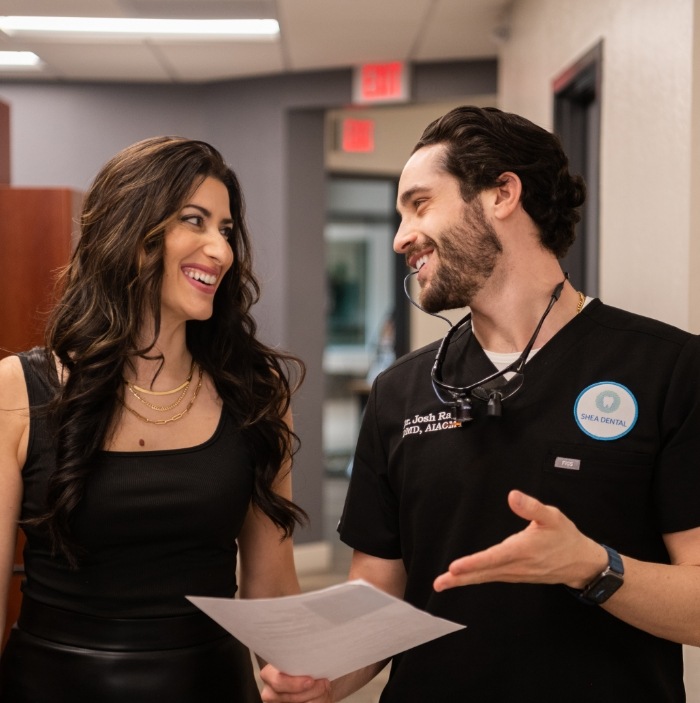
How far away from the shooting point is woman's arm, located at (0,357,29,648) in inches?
67.6

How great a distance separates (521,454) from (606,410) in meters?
0.14

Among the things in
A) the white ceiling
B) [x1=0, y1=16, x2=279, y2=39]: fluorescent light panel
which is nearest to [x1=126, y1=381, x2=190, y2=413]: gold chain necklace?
the white ceiling

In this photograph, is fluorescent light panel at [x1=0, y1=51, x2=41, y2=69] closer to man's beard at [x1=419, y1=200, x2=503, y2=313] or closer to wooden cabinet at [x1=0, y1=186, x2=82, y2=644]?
wooden cabinet at [x1=0, y1=186, x2=82, y2=644]

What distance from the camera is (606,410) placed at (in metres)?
1.46

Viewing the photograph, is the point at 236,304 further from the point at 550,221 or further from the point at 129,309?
the point at 550,221

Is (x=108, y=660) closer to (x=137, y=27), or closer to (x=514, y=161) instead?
(x=514, y=161)

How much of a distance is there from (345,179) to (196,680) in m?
A: 6.87

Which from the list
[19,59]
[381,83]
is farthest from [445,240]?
[19,59]

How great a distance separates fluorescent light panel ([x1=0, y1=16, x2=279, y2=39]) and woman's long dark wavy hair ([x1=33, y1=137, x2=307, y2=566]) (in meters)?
3.21

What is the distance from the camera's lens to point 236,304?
2092mm

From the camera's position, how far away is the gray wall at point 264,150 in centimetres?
609

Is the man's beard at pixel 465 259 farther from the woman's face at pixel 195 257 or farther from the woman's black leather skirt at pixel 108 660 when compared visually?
the woman's black leather skirt at pixel 108 660

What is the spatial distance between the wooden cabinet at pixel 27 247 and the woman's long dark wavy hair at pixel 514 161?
1934 millimetres

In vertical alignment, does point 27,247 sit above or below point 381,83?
below
